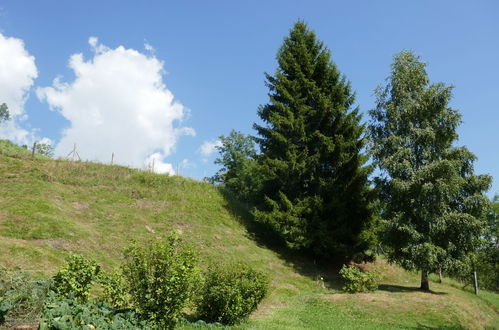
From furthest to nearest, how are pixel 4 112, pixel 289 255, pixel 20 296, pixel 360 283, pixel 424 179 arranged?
pixel 4 112 → pixel 289 255 → pixel 424 179 → pixel 360 283 → pixel 20 296

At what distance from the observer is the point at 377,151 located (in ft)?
80.2

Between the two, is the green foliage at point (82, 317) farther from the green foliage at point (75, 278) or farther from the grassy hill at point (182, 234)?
the grassy hill at point (182, 234)

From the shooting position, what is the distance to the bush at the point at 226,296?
11.1 meters

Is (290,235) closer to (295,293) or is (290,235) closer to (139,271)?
(295,293)

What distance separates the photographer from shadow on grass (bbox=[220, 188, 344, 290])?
2484 centimetres

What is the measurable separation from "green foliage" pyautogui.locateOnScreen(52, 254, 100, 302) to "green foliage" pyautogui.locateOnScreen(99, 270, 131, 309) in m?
0.32

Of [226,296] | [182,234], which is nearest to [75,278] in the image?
[226,296]

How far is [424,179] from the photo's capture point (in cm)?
2247

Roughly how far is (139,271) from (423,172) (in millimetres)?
19373

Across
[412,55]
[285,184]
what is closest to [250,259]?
[285,184]

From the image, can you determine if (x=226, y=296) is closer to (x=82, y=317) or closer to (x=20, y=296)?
(x=82, y=317)

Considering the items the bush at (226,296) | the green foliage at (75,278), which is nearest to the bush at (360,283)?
the bush at (226,296)

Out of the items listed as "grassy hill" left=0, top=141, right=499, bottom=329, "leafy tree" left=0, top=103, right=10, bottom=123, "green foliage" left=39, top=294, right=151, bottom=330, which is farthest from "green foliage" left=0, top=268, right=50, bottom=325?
"leafy tree" left=0, top=103, right=10, bottom=123

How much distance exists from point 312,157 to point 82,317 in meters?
21.9
